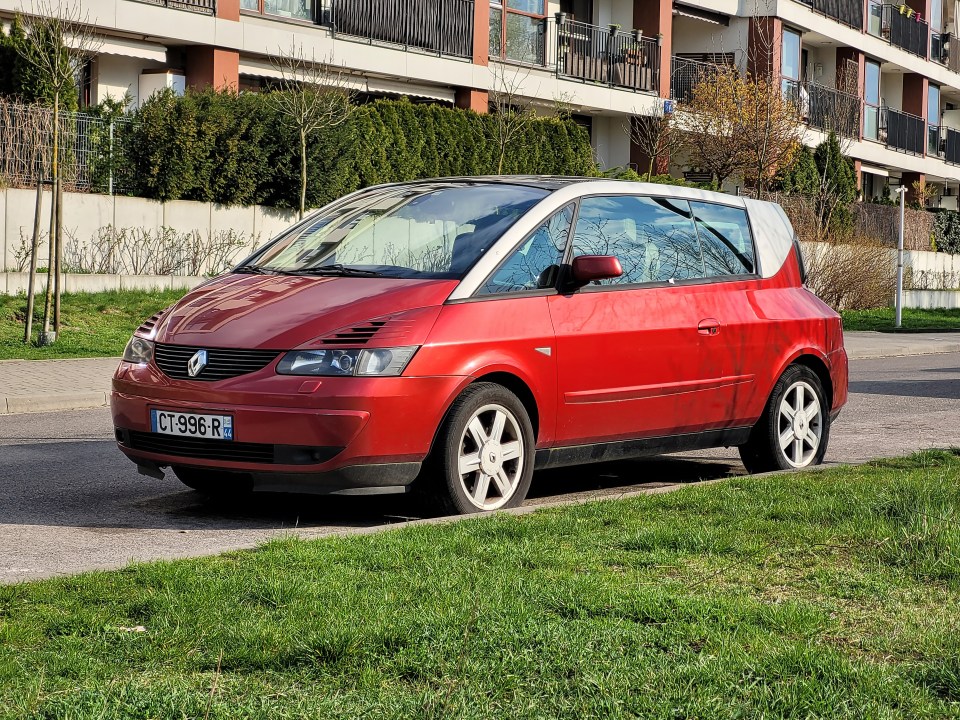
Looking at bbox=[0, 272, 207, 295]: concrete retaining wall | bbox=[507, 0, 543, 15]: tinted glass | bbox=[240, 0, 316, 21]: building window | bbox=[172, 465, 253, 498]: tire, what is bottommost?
bbox=[172, 465, 253, 498]: tire

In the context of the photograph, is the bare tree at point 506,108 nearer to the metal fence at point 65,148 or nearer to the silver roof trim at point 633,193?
the metal fence at point 65,148

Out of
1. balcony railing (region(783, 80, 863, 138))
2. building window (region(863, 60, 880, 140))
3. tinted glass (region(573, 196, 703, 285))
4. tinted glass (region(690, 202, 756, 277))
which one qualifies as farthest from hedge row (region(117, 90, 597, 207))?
Answer: building window (region(863, 60, 880, 140))

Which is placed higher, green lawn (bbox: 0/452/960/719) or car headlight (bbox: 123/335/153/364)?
Result: car headlight (bbox: 123/335/153/364)

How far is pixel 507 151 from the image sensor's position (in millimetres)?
29094

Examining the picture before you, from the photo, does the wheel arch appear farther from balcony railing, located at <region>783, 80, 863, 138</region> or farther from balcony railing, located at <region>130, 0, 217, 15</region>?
balcony railing, located at <region>783, 80, 863, 138</region>

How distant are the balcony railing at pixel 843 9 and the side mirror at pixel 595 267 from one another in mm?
38969

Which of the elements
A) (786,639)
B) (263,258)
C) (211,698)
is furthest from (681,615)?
(263,258)

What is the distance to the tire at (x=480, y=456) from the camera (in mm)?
7195

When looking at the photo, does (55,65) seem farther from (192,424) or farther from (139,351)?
(192,424)

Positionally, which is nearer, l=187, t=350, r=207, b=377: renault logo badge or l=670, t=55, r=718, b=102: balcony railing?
l=187, t=350, r=207, b=377: renault logo badge

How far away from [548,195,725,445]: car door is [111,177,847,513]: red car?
0.01 metres

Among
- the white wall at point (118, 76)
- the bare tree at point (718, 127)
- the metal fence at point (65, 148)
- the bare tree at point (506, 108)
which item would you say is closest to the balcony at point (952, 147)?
the bare tree at point (718, 127)

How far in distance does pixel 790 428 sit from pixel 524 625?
501 cm

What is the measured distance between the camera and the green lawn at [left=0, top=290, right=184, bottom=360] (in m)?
16.8
